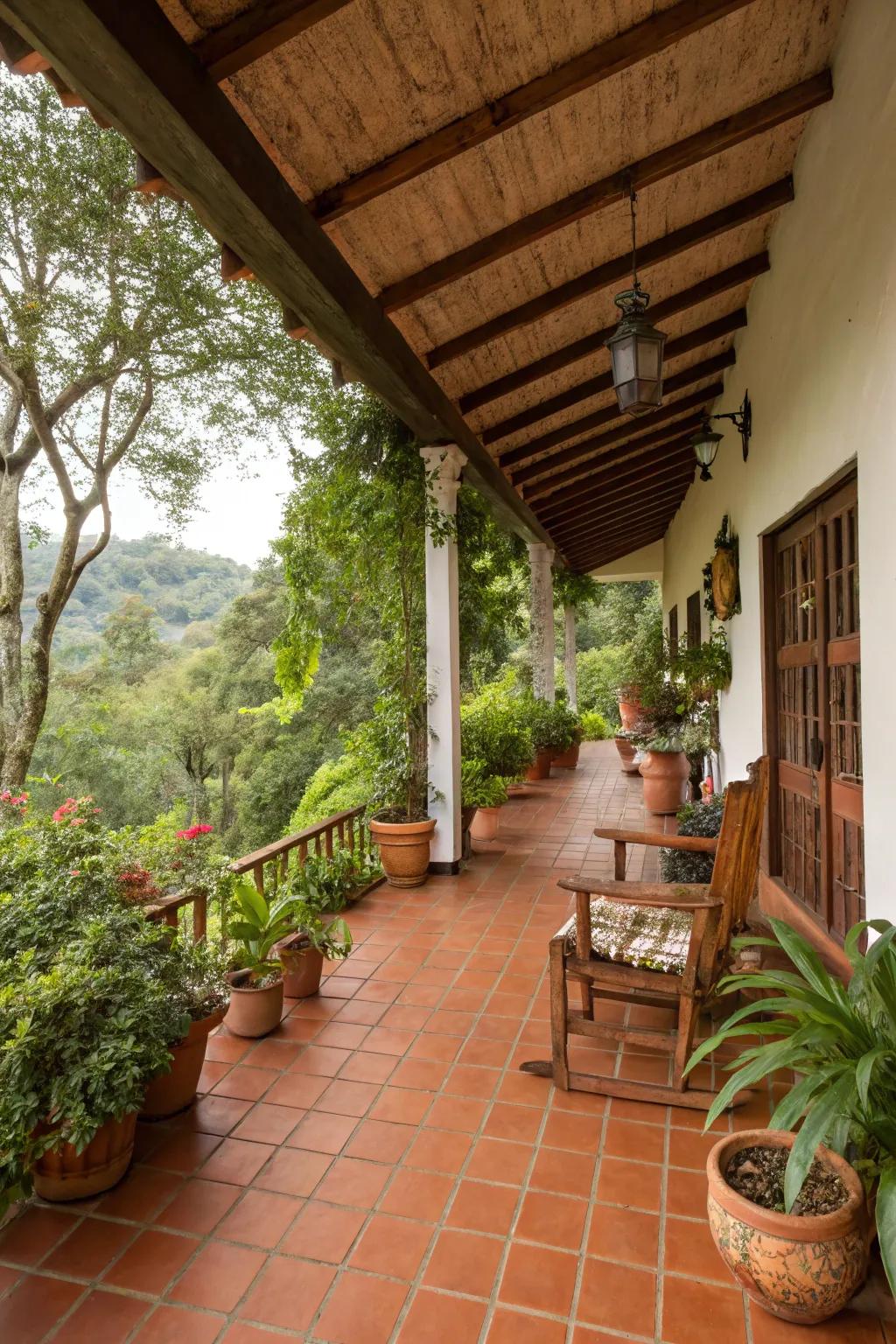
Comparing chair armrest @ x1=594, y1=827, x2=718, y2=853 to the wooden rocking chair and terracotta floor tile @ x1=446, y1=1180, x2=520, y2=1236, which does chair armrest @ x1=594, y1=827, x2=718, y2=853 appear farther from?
terracotta floor tile @ x1=446, y1=1180, x2=520, y2=1236

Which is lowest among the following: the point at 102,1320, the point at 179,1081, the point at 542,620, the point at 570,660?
the point at 102,1320

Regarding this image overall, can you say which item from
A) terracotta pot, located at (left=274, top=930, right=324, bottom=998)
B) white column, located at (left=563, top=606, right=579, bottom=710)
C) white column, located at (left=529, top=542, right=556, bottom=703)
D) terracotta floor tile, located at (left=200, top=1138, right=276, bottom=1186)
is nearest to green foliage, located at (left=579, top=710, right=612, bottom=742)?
white column, located at (left=563, top=606, right=579, bottom=710)

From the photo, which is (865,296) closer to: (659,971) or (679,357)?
(659,971)

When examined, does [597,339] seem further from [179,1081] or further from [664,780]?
[179,1081]

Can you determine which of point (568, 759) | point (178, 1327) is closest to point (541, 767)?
point (568, 759)

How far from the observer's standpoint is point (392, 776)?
15.7 feet

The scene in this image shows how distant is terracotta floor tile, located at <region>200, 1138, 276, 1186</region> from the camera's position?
207 cm

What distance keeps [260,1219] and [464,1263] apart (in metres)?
0.53

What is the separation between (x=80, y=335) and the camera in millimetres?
8648

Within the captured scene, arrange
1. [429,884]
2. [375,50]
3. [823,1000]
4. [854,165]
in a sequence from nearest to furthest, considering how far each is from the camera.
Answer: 1. [823,1000]
2. [375,50]
3. [854,165]
4. [429,884]

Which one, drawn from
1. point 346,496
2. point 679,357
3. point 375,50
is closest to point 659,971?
point 375,50

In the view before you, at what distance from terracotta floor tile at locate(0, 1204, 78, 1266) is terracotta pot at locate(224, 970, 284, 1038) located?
2.84ft

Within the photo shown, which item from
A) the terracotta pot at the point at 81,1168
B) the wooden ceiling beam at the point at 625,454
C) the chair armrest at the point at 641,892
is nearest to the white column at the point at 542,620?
the wooden ceiling beam at the point at 625,454

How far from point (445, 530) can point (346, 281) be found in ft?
6.66
